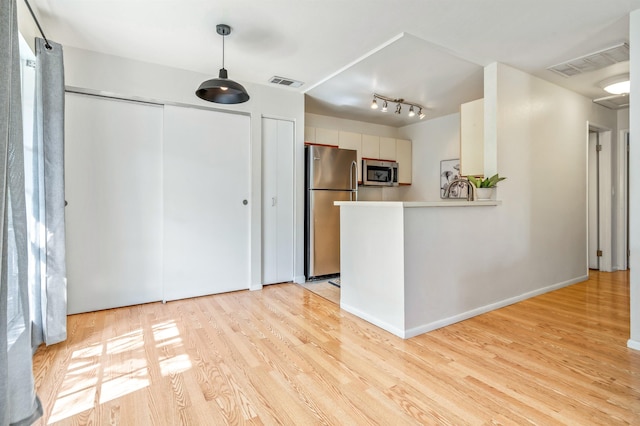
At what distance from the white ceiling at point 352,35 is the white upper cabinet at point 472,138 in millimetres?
347

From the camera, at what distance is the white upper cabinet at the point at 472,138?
336cm

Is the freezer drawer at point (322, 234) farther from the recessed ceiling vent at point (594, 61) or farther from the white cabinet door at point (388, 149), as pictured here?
the recessed ceiling vent at point (594, 61)

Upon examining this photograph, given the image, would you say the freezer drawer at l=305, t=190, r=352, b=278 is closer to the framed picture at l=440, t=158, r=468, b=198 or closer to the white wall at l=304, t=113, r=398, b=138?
the white wall at l=304, t=113, r=398, b=138

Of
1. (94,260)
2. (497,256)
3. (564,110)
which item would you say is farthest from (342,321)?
(564,110)

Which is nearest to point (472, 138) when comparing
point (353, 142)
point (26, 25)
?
point (353, 142)

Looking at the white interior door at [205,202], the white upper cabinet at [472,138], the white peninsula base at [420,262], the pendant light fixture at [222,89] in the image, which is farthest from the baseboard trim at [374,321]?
the pendant light fixture at [222,89]

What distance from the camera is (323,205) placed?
163 inches

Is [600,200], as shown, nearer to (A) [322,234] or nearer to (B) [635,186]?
(B) [635,186]

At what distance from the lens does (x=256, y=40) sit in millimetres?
2652

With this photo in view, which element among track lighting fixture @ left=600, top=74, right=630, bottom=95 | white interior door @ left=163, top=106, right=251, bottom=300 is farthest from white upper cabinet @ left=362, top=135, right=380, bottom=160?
track lighting fixture @ left=600, top=74, right=630, bottom=95

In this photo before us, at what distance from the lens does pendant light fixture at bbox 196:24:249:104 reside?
2299 mm

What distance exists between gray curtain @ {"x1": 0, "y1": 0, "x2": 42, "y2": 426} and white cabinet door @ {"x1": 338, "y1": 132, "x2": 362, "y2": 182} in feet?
12.5

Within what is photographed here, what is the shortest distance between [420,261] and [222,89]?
2047 millimetres

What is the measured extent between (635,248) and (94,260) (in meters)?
4.36
